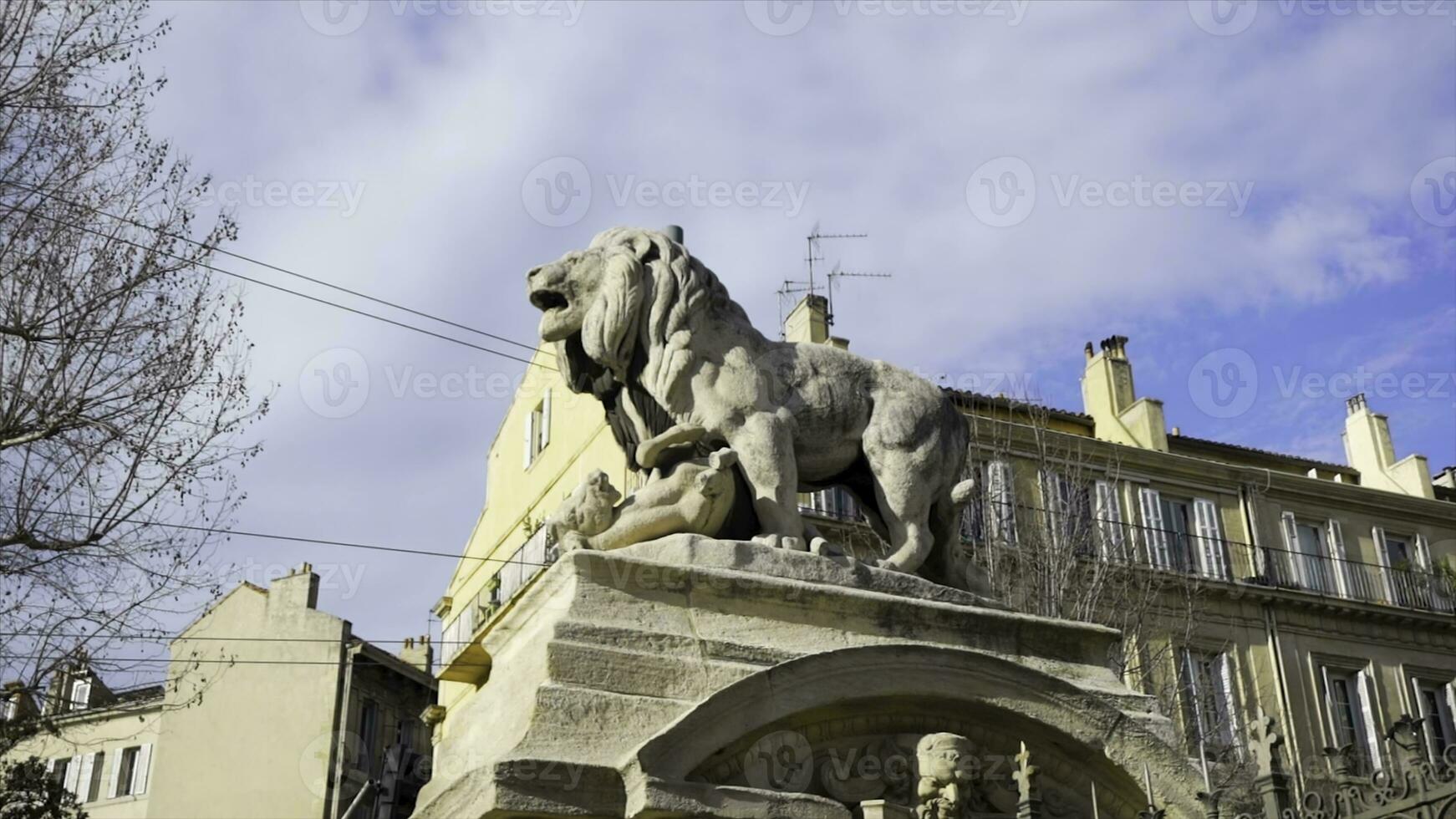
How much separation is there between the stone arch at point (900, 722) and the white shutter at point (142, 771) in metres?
31.0

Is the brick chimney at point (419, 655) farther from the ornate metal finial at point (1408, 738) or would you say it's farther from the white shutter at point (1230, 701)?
the ornate metal finial at point (1408, 738)

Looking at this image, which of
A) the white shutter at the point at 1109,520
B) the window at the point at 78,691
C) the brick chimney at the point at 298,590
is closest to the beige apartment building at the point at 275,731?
the brick chimney at the point at 298,590

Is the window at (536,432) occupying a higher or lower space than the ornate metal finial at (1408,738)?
higher

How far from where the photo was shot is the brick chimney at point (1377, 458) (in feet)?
107

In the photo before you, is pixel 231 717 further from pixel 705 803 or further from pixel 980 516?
pixel 705 803

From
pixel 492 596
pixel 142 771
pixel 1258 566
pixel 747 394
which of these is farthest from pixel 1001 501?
pixel 142 771

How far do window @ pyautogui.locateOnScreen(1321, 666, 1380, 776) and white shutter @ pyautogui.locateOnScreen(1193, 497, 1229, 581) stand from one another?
2377mm

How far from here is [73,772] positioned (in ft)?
119

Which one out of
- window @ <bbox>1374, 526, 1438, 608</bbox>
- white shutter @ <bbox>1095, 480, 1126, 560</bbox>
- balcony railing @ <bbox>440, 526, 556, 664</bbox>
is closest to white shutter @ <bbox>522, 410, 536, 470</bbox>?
balcony railing @ <bbox>440, 526, 556, 664</bbox>

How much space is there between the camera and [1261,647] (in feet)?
88.6

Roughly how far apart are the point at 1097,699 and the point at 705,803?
6.69 feet

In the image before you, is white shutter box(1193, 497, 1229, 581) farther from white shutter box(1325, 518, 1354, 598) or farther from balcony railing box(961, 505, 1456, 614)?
white shutter box(1325, 518, 1354, 598)

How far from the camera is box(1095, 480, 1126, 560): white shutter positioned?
2373 centimetres

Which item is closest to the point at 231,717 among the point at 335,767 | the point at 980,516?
the point at 335,767
